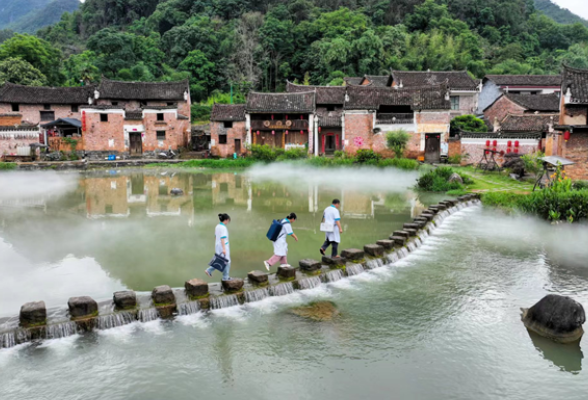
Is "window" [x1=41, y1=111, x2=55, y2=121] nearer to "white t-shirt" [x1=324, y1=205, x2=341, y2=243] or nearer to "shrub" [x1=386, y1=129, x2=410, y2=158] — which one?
"shrub" [x1=386, y1=129, x2=410, y2=158]

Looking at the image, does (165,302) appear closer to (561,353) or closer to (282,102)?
(561,353)

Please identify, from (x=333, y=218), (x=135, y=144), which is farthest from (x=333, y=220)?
(x=135, y=144)

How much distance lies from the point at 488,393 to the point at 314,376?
2.54 meters

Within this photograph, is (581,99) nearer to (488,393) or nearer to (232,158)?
(488,393)

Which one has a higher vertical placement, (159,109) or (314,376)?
(159,109)

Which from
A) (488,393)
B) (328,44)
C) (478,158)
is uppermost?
(328,44)

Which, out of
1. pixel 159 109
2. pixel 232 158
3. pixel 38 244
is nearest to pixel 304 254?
pixel 38 244

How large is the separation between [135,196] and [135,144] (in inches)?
733

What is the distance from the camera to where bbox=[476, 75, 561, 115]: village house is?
45.1 metres

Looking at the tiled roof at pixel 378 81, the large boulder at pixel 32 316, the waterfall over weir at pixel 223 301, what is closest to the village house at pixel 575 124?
the waterfall over weir at pixel 223 301

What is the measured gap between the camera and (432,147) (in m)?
35.9

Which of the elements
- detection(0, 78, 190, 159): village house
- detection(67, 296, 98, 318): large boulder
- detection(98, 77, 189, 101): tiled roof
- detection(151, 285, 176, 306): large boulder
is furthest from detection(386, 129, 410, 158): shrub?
detection(67, 296, 98, 318): large boulder

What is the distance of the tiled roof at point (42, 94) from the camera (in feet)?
140

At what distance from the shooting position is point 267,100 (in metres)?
39.0
